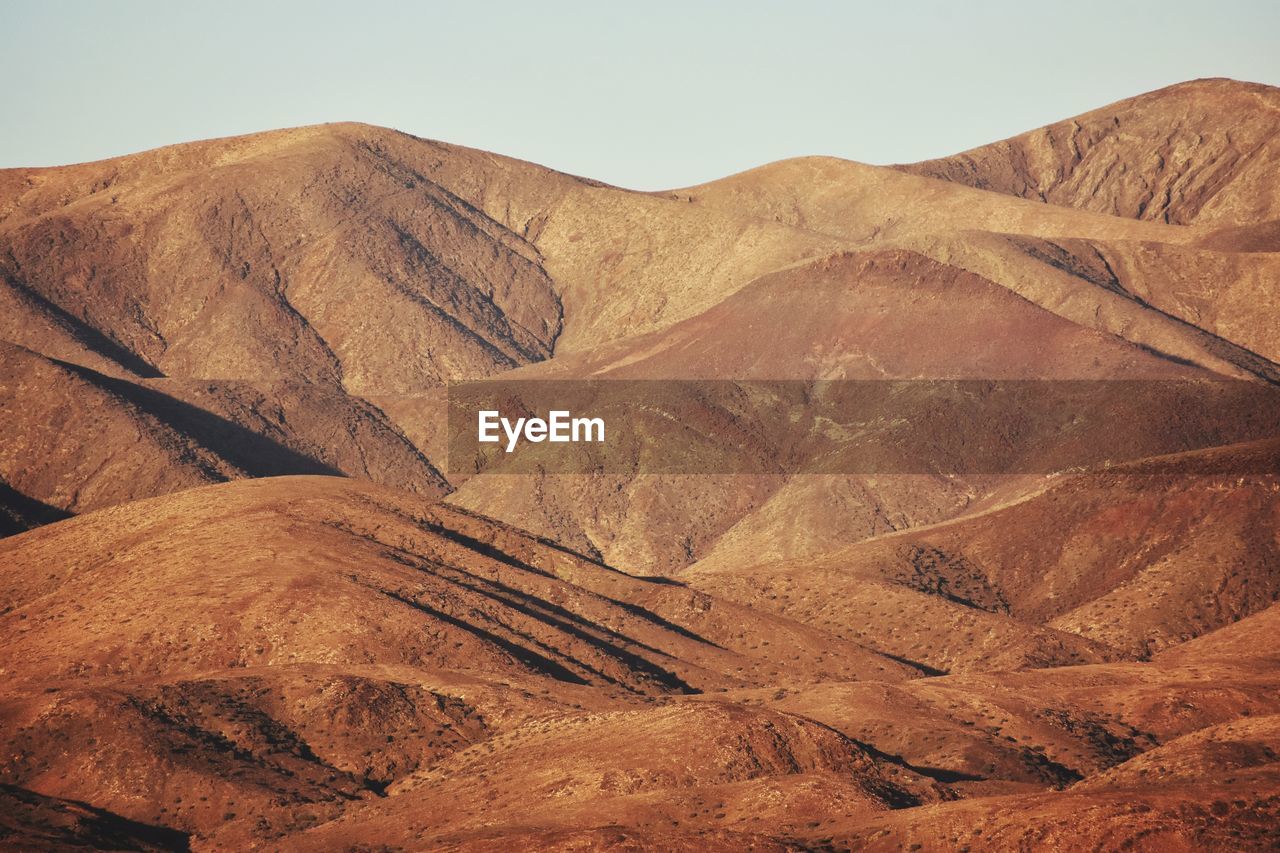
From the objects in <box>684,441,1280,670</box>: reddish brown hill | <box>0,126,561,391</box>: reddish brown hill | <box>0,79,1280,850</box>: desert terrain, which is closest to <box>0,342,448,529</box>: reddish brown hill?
<box>0,79,1280,850</box>: desert terrain

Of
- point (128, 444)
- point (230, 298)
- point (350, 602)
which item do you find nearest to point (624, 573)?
point (350, 602)

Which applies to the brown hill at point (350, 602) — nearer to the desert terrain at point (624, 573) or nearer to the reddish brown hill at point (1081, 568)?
the desert terrain at point (624, 573)

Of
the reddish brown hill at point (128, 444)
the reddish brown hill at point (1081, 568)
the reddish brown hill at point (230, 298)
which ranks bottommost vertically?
the reddish brown hill at point (1081, 568)

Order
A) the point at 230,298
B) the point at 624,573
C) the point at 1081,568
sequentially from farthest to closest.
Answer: the point at 230,298 → the point at 624,573 → the point at 1081,568

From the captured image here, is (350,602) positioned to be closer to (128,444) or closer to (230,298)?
(128,444)

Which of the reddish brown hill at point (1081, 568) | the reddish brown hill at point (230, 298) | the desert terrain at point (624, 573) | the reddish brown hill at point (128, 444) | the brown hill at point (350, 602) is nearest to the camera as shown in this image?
the desert terrain at point (624, 573)

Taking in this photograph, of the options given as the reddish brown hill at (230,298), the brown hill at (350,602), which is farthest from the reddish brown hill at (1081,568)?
the reddish brown hill at (230,298)

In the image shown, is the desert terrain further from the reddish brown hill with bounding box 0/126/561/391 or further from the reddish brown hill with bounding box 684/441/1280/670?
the reddish brown hill with bounding box 0/126/561/391

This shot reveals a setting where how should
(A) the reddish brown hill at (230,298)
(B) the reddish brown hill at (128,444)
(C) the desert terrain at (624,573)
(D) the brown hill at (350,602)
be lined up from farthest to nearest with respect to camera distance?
(A) the reddish brown hill at (230,298) < (B) the reddish brown hill at (128,444) < (D) the brown hill at (350,602) < (C) the desert terrain at (624,573)

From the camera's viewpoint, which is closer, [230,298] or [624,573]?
[624,573]
